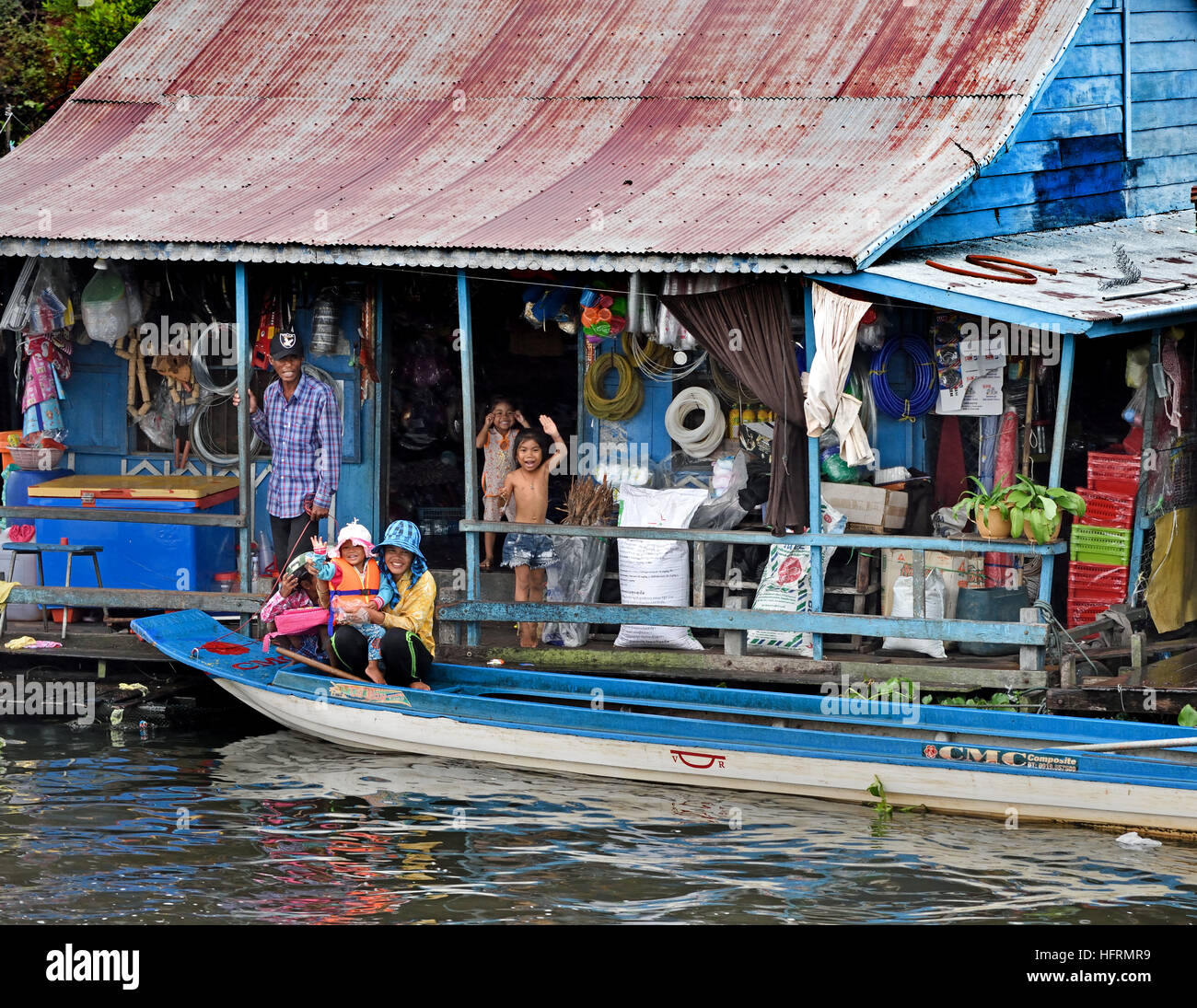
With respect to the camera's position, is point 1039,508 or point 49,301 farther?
point 49,301

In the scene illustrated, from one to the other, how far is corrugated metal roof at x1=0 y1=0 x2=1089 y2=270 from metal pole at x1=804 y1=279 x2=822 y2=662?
0.55 metres

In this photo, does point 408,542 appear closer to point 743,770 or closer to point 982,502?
point 743,770

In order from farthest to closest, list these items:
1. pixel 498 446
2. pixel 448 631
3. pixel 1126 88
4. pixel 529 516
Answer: pixel 1126 88 < pixel 498 446 < pixel 529 516 < pixel 448 631

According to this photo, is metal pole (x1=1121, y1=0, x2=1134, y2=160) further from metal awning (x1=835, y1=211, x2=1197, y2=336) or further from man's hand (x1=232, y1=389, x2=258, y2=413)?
man's hand (x1=232, y1=389, x2=258, y2=413)

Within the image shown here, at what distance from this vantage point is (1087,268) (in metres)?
12.6

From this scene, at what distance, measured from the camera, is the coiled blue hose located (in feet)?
41.3

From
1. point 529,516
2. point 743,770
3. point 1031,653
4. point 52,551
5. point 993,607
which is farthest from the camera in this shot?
point 52,551

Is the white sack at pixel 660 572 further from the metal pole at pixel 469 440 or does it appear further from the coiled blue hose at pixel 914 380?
the coiled blue hose at pixel 914 380

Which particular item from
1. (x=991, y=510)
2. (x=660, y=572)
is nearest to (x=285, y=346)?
(x=660, y=572)

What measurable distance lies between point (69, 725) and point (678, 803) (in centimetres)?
496

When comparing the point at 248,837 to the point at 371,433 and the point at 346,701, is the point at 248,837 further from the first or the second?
the point at 371,433

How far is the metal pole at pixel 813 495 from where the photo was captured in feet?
39.0

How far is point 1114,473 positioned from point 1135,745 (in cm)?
288


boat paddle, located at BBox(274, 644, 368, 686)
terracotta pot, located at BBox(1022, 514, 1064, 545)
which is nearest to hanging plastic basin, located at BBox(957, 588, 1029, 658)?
terracotta pot, located at BBox(1022, 514, 1064, 545)
